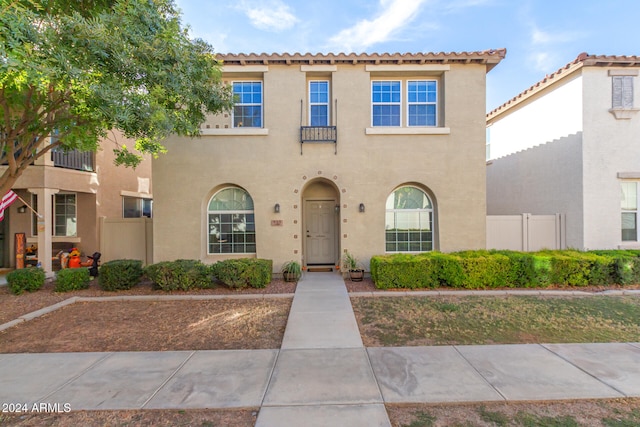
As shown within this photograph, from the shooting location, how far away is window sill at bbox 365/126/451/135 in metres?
8.98

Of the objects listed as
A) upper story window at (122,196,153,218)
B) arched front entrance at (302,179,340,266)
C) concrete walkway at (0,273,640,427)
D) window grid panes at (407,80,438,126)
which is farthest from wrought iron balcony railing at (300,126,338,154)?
upper story window at (122,196,153,218)

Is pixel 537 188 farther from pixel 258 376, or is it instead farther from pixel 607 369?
pixel 258 376

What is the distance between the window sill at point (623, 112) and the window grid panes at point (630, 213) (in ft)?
7.04

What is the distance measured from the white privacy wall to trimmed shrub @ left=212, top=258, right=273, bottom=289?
11.1 metres

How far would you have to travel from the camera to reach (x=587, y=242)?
360 inches

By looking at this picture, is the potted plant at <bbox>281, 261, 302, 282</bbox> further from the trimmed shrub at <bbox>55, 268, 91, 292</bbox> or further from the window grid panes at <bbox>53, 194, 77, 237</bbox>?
the window grid panes at <bbox>53, 194, 77, 237</bbox>

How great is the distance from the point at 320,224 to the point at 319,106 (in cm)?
393

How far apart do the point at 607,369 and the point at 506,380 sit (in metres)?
1.51

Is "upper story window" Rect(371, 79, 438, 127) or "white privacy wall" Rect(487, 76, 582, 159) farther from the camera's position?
"white privacy wall" Rect(487, 76, 582, 159)

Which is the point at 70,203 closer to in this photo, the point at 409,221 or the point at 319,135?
the point at 319,135

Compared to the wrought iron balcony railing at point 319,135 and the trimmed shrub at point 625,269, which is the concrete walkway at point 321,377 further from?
the wrought iron balcony railing at point 319,135

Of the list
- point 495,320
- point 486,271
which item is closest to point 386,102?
point 486,271

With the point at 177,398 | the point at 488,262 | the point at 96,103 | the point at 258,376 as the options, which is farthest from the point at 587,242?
the point at 96,103

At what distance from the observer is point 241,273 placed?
303 inches
